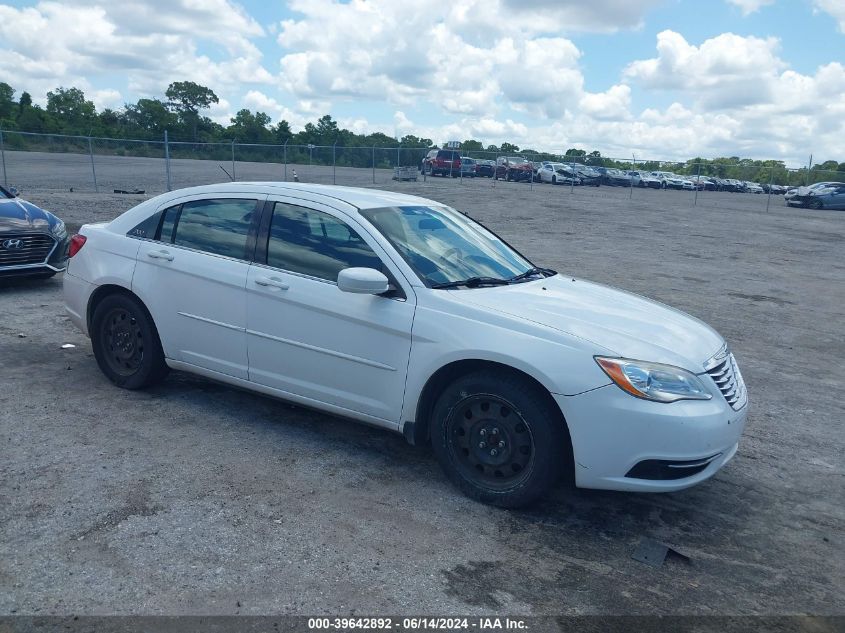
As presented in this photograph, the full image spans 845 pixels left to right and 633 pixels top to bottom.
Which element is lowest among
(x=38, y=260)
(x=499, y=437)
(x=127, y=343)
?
(x=38, y=260)

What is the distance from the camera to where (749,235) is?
21.4 m

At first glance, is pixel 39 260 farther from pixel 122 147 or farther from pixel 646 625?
pixel 122 147

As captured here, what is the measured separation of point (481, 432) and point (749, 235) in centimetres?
1974

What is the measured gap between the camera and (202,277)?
5.08m

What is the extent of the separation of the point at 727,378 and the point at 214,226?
3478 mm

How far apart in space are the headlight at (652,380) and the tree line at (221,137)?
29.7 meters

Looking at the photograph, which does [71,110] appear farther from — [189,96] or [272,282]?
[272,282]

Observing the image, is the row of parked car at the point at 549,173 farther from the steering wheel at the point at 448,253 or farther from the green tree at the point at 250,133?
the steering wheel at the point at 448,253

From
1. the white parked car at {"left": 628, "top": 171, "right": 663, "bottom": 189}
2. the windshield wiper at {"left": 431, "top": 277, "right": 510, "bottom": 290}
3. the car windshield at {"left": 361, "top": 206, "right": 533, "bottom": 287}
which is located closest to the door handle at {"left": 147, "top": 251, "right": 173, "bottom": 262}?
the car windshield at {"left": 361, "top": 206, "right": 533, "bottom": 287}

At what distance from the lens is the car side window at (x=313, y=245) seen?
4.60 metres

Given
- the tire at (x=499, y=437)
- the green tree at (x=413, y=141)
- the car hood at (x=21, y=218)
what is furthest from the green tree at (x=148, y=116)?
→ the tire at (x=499, y=437)

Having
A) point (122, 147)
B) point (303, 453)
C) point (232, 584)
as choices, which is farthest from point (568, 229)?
point (122, 147)

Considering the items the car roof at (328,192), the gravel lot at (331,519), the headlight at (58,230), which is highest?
the car roof at (328,192)

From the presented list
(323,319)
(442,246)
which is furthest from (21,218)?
(442,246)
